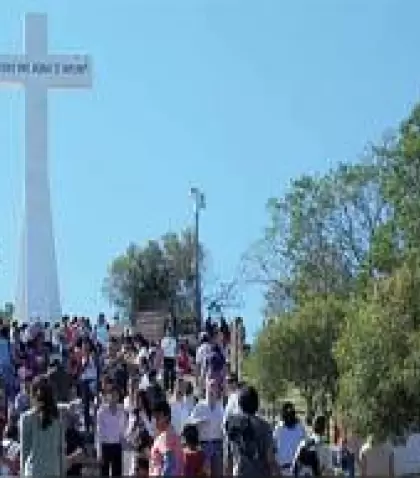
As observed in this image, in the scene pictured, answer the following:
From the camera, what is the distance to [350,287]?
170 ft

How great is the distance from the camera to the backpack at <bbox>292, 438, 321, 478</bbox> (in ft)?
53.6

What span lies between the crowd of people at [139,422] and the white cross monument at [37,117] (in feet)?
88.6

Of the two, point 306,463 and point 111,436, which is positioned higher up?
point 111,436

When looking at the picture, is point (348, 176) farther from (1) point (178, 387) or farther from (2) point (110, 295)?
(1) point (178, 387)

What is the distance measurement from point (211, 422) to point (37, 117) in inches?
1696

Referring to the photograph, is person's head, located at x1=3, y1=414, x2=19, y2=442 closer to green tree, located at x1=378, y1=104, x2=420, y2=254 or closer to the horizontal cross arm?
green tree, located at x1=378, y1=104, x2=420, y2=254

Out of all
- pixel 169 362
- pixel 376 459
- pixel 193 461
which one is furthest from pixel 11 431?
pixel 169 362

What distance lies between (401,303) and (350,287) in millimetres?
27354

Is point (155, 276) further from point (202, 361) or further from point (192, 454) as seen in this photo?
point (192, 454)

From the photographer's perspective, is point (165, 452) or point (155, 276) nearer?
point (165, 452)

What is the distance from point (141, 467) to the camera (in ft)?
50.1

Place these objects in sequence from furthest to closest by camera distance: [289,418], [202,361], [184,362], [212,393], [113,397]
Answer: [184,362], [202,361], [212,393], [113,397], [289,418]

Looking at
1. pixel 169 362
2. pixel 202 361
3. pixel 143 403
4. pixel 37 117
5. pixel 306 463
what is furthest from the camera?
pixel 37 117

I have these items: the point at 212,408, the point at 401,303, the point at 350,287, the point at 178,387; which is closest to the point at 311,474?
the point at 212,408
